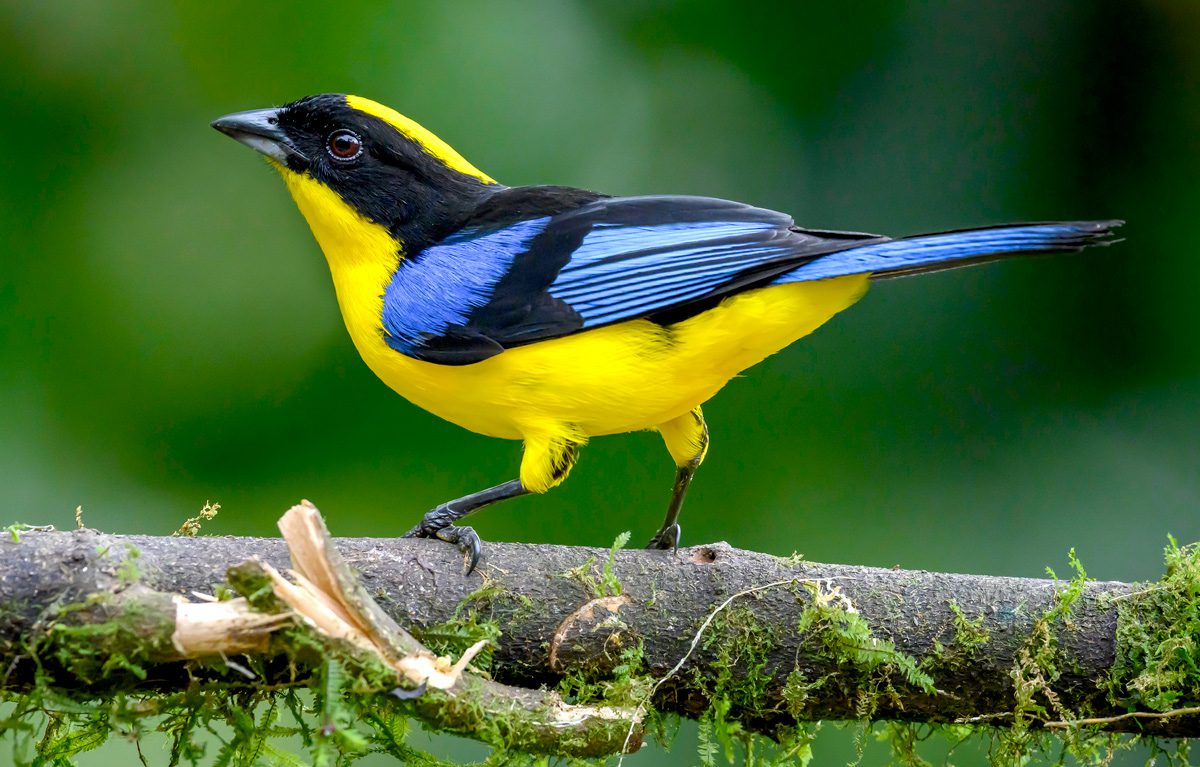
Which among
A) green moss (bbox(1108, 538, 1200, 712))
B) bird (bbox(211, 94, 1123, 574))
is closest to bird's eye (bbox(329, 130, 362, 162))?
bird (bbox(211, 94, 1123, 574))

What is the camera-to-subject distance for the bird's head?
13.1ft

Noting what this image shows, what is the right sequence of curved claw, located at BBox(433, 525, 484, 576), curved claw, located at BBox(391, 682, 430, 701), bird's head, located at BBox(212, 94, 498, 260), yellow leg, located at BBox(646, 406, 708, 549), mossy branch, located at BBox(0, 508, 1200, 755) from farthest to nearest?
1. yellow leg, located at BBox(646, 406, 708, 549)
2. bird's head, located at BBox(212, 94, 498, 260)
3. curved claw, located at BBox(433, 525, 484, 576)
4. mossy branch, located at BBox(0, 508, 1200, 755)
5. curved claw, located at BBox(391, 682, 430, 701)

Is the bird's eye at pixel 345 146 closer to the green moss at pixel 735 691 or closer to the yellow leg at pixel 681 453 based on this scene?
the yellow leg at pixel 681 453

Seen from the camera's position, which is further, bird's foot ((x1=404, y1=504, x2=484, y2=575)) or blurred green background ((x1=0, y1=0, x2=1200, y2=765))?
blurred green background ((x1=0, y1=0, x2=1200, y2=765))

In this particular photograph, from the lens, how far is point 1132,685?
3059mm

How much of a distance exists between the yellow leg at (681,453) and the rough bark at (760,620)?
89 centimetres

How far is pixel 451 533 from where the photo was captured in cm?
334

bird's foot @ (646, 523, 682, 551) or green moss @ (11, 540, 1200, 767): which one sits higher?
bird's foot @ (646, 523, 682, 551)

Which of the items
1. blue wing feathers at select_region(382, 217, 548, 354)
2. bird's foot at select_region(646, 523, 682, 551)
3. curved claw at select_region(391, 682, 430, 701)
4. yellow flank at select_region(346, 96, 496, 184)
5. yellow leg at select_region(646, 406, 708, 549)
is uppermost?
yellow flank at select_region(346, 96, 496, 184)

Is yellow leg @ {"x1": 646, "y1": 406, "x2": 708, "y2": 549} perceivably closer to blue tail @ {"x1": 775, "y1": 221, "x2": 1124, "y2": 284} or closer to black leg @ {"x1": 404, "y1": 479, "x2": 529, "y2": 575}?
black leg @ {"x1": 404, "y1": 479, "x2": 529, "y2": 575}

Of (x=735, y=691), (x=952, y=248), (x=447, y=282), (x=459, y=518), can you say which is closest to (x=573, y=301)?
(x=447, y=282)

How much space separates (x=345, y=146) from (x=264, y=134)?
26cm

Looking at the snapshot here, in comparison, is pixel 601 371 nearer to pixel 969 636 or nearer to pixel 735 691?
pixel 735 691

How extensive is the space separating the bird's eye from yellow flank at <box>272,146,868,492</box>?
559 mm
